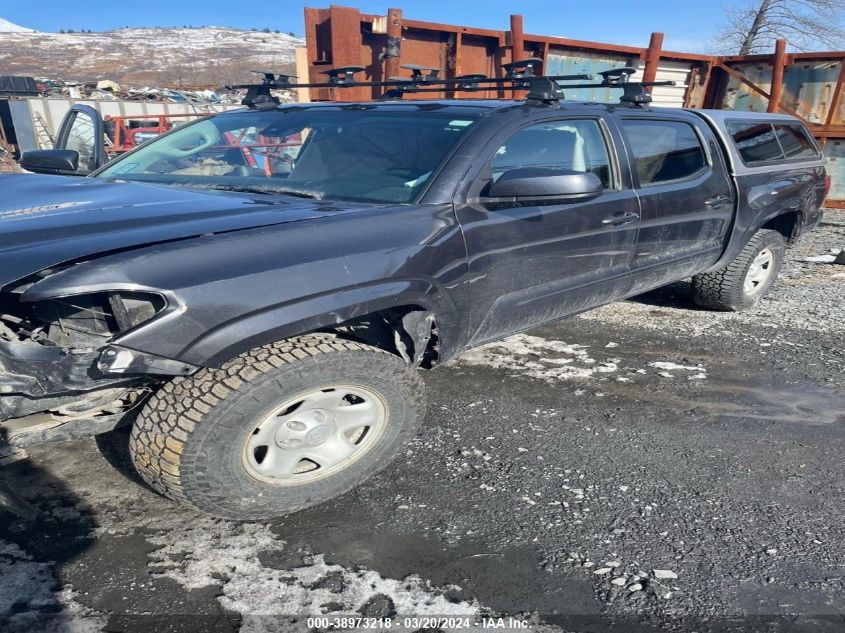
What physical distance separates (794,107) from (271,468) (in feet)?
33.1

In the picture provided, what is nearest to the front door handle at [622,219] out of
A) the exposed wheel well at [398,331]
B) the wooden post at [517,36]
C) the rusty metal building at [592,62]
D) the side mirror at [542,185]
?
the side mirror at [542,185]

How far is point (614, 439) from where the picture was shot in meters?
3.11

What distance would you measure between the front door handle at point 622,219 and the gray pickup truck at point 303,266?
0.02 metres

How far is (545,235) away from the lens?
304 centimetres

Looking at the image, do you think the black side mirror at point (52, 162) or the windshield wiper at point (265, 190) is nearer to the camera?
the windshield wiper at point (265, 190)

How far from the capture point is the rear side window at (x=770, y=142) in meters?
4.47

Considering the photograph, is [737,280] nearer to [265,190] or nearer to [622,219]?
[622,219]

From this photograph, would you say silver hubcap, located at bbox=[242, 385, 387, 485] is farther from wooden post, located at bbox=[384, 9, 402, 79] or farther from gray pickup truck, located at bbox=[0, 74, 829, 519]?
wooden post, located at bbox=[384, 9, 402, 79]

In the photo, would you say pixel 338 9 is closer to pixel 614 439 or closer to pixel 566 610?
pixel 614 439

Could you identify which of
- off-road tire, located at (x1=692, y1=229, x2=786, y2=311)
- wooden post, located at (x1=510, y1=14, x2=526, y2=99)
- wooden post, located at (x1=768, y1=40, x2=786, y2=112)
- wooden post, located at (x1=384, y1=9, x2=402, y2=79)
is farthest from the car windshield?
wooden post, located at (x1=768, y1=40, x2=786, y2=112)

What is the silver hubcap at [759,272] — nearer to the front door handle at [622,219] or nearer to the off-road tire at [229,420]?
the front door handle at [622,219]

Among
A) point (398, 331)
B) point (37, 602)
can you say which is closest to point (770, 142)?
point (398, 331)

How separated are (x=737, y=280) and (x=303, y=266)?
3.89 m

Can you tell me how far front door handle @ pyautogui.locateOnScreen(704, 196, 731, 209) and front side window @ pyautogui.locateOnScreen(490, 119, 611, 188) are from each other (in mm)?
1025
